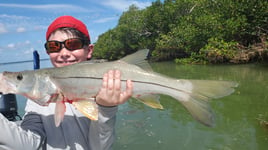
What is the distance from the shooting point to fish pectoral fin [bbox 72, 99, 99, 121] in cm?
197

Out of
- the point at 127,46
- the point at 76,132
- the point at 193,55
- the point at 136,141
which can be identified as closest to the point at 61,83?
the point at 76,132

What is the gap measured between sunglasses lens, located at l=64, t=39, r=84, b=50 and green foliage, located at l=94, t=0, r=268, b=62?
15.6m

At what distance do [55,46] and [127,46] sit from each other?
120ft

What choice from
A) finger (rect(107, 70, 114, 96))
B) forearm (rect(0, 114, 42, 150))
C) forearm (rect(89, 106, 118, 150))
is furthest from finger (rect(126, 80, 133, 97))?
forearm (rect(0, 114, 42, 150))

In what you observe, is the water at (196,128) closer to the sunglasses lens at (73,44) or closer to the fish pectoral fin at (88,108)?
the sunglasses lens at (73,44)

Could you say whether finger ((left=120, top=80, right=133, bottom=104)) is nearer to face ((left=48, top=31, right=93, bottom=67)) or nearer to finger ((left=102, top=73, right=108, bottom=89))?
finger ((left=102, top=73, right=108, bottom=89))

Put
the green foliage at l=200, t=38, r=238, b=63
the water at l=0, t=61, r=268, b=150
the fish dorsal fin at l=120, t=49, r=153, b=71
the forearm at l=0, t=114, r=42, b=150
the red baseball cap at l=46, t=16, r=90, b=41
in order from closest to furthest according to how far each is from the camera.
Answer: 1. the forearm at l=0, t=114, r=42, b=150
2. the fish dorsal fin at l=120, t=49, r=153, b=71
3. the red baseball cap at l=46, t=16, r=90, b=41
4. the water at l=0, t=61, r=268, b=150
5. the green foliage at l=200, t=38, r=238, b=63

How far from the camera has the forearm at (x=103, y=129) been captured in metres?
2.11

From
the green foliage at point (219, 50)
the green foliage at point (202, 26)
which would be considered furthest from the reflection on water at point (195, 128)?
the green foliage at point (202, 26)

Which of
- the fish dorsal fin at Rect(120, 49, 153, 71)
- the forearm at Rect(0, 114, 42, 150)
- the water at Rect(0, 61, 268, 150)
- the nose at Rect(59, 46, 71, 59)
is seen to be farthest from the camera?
the water at Rect(0, 61, 268, 150)

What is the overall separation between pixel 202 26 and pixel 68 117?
60.5 ft

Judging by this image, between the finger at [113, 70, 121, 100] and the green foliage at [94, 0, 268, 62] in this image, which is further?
the green foliage at [94, 0, 268, 62]

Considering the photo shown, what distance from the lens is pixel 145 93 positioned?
2.03 metres

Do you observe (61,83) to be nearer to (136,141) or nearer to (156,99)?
(156,99)
